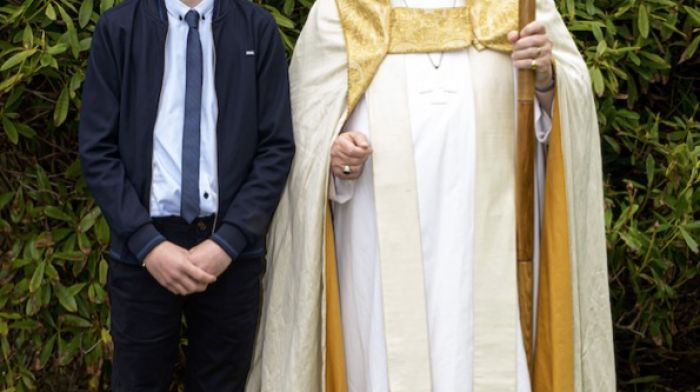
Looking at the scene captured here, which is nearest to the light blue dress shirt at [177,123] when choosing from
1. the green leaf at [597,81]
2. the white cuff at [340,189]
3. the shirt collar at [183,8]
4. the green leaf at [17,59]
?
the shirt collar at [183,8]

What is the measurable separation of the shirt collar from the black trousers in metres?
0.54

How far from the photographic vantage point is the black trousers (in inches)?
119

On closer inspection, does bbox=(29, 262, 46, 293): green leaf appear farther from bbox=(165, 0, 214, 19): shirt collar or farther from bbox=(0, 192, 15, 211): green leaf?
bbox=(165, 0, 214, 19): shirt collar

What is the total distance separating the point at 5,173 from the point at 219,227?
1169 millimetres

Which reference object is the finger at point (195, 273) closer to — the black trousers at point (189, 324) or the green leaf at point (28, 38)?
the black trousers at point (189, 324)

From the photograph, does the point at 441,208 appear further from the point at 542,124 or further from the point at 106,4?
the point at 106,4

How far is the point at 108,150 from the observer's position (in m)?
2.94

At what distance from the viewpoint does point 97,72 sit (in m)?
2.94

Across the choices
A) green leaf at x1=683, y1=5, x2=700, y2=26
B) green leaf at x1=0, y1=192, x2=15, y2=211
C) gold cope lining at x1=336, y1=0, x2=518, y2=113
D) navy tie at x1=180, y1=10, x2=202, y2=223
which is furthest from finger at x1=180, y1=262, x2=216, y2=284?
green leaf at x1=683, y1=5, x2=700, y2=26

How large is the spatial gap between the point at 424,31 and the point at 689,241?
54.0 inches

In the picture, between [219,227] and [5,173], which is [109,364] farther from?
[219,227]

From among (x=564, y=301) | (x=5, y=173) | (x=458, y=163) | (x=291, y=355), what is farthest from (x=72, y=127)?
(x=564, y=301)

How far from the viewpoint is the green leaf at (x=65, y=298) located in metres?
3.60

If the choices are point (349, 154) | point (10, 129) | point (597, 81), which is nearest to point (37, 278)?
point (10, 129)
